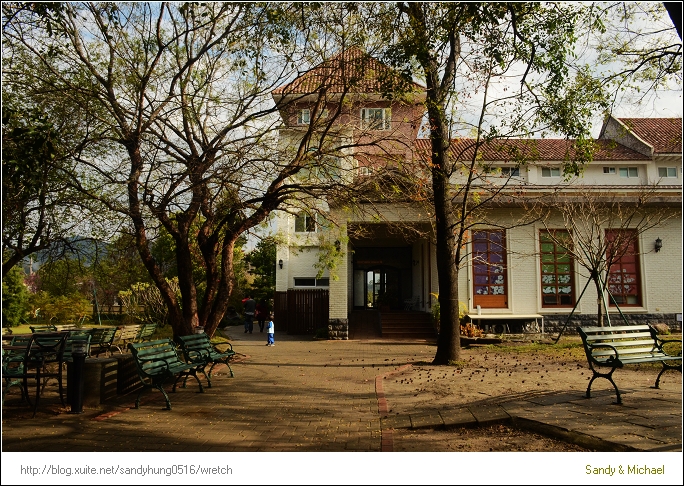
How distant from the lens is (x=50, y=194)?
907cm

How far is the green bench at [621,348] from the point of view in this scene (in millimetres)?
7066

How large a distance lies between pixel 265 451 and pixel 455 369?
249 inches

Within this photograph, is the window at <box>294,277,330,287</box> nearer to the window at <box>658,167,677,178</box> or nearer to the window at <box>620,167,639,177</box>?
the window at <box>620,167,639,177</box>

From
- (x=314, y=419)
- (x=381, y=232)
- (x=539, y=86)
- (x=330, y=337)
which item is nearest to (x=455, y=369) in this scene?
(x=314, y=419)

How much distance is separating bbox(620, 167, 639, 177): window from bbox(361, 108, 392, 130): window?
22.8m

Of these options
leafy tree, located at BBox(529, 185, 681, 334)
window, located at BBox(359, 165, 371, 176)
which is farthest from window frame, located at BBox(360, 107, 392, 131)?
leafy tree, located at BBox(529, 185, 681, 334)

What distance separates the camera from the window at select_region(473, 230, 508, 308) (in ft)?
60.0

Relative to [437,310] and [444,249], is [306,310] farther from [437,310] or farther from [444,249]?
[444,249]

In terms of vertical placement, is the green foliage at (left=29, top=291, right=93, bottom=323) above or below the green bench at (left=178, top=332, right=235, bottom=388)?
above

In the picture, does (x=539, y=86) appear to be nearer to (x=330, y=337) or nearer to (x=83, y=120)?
(x=83, y=120)

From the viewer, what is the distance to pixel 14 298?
11.9 m

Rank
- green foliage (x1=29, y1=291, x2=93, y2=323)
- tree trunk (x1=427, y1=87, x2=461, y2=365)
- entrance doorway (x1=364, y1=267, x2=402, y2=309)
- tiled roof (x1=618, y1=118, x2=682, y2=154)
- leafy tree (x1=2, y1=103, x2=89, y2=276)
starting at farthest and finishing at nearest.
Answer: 1. tiled roof (x1=618, y1=118, x2=682, y2=154)
2. entrance doorway (x1=364, y1=267, x2=402, y2=309)
3. green foliage (x1=29, y1=291, x2=93, y2=323)
4. tree trunk (x1=427, y1=87, x2=461, y2=365)
5. leafy tree (x1=2, y1=103, x2=89, y2=276)

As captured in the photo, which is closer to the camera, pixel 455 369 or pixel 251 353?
pixel 455 369

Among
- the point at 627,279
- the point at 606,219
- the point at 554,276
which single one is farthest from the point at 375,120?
the point at 627,279
